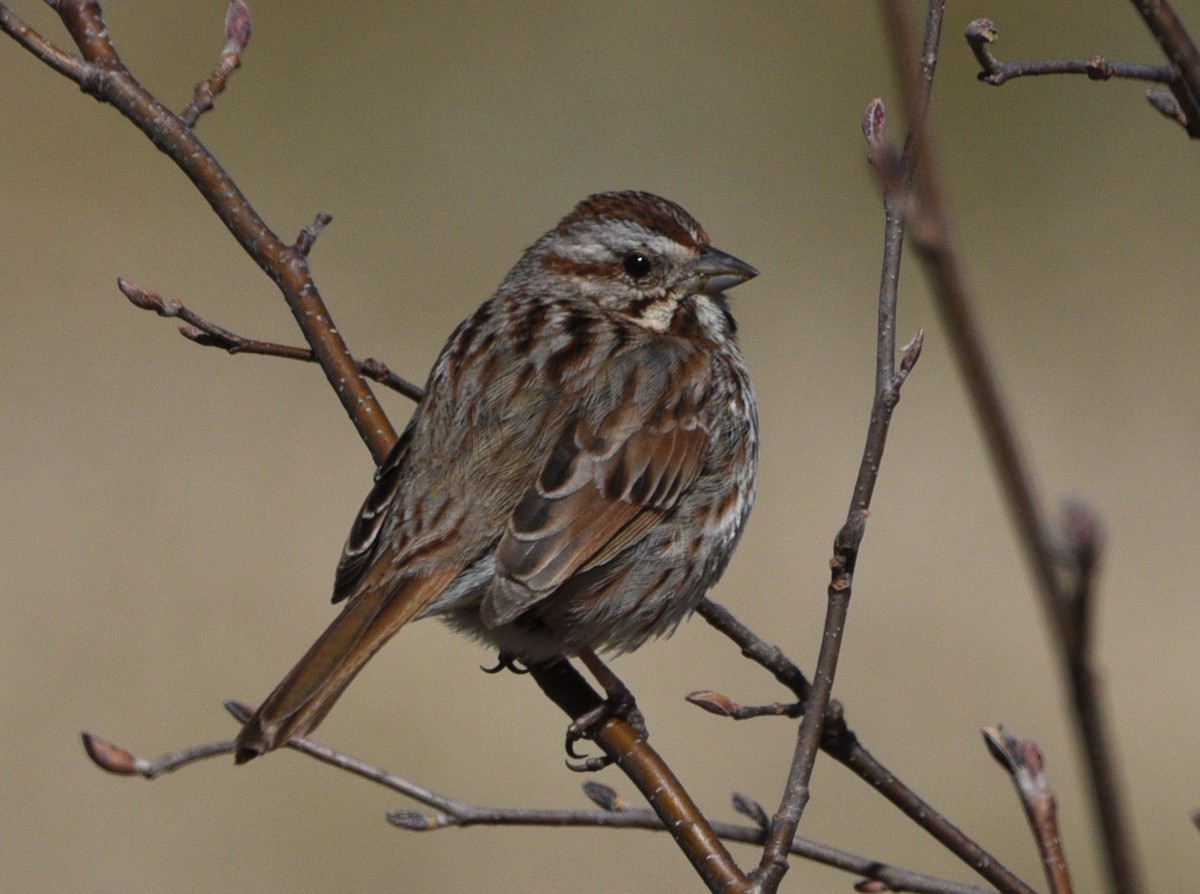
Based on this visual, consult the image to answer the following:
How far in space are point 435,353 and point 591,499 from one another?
5081 mm

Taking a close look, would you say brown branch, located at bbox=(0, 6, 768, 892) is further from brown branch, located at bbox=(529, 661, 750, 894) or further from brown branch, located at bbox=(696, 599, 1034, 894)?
brown branch, located at bbox=(696, 599, 1034, 894)

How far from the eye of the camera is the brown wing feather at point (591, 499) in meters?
3.25

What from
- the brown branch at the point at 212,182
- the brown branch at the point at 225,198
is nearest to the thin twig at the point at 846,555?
the brown branch at the point at 225,198

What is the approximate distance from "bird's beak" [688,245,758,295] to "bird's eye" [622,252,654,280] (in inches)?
3.9

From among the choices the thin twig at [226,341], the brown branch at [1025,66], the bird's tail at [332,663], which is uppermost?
the brown branch at [1025,66]

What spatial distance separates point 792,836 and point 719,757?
181 inches

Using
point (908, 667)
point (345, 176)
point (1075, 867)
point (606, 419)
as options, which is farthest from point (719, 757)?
point (345, 176)

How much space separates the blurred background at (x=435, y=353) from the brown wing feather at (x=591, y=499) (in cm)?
177

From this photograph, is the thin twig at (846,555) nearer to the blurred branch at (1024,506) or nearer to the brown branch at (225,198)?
the blurred branch at (1024,506)

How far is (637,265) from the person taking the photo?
3.97m

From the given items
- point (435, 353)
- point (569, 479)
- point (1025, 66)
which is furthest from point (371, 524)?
point (435, 353)

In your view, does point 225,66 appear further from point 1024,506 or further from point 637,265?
point 1024,506

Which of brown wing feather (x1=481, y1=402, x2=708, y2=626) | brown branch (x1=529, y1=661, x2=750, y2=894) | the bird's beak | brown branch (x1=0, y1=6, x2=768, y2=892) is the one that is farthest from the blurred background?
brown branch (x1=0, y1=6, x2=768, y2=892)

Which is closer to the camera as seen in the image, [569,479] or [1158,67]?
[1158,67]
